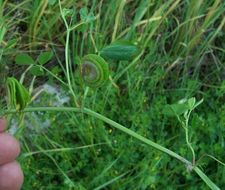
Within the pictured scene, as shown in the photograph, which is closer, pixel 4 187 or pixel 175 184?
pixel 4 187

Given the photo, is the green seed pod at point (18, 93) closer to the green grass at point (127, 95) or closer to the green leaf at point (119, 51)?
the green leaf at point (119, 51)

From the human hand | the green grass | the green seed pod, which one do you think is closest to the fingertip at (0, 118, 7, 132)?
the human hand

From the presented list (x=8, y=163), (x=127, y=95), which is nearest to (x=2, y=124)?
(x=8, y=163)

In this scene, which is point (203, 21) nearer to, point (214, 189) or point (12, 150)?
point (12, 150)

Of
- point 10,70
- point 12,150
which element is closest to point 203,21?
point 10,70

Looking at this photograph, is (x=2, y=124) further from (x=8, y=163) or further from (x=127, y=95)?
(x=127, y=95)

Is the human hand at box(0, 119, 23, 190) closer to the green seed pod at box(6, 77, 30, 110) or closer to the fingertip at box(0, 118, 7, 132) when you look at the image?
the fingertip at box(0, 118, 7, 132)
